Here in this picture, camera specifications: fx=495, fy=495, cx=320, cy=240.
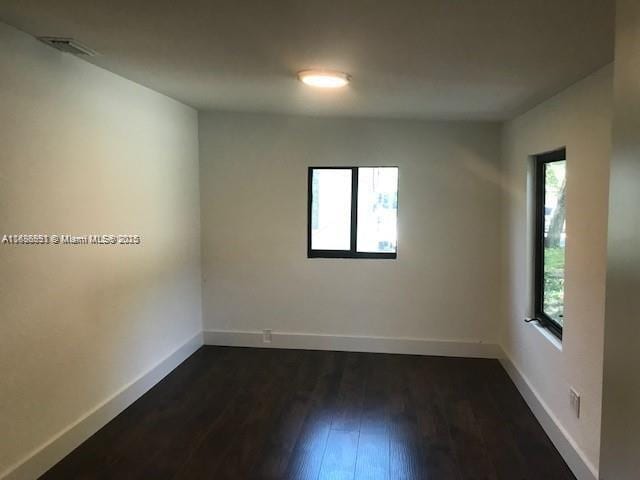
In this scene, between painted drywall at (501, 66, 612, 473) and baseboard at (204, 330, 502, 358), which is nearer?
painted drywall at (501, 66, 612, 473)

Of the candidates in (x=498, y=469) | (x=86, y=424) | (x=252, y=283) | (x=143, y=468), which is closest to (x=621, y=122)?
(x=498, y=469)

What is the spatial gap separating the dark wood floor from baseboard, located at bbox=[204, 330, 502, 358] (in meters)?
0.25

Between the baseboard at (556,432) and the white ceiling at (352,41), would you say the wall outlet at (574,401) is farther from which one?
the white ceiling at (352,41)

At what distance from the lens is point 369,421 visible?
3.34 metres

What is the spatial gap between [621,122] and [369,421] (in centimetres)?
277

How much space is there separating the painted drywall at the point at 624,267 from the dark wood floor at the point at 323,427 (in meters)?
1.88

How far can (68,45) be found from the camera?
8.18 feet

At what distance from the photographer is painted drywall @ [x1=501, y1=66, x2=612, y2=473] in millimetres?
2445

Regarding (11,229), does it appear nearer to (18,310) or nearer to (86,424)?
(18,310)

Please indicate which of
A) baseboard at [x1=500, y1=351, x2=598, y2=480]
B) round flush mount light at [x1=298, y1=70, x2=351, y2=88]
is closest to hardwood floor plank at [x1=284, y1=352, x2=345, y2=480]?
baseboard at [x1=500, y1=351, x2=598, y2=480]

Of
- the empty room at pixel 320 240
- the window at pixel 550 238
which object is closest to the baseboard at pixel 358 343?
the empty room at pixel 320 240

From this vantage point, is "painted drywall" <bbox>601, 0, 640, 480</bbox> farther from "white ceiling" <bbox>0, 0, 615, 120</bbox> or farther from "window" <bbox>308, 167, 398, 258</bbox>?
"window" <bbox>308, 167, 398, 258</bbox>

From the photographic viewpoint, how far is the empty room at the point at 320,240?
2.06 metres

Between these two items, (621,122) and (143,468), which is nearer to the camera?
(621,122)
